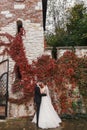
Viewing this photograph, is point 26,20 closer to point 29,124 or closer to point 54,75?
point 54,75

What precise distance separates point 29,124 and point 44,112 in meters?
0.70

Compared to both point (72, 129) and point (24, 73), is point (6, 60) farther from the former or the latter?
point (72, 129)

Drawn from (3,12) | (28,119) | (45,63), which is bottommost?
(28,119)

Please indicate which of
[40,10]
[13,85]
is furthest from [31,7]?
[13,85]

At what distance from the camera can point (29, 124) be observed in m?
10.8

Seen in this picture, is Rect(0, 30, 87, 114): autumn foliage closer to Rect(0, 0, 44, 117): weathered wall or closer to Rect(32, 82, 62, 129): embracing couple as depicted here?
Rect(0, 0, 44, 117): weathered wall

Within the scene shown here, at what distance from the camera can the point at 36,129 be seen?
32.9 feet

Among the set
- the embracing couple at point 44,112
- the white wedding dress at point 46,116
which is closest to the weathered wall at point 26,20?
the embracing couple at point 44,112

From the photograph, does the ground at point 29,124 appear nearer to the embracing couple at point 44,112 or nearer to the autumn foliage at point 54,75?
the embracing couple at point 44,112

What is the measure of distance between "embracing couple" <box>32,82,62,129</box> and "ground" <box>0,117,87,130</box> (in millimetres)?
235

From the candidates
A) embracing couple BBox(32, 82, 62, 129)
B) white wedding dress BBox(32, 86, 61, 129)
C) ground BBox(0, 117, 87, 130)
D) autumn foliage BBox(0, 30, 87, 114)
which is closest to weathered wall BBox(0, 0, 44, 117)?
autumn foliage BBox(0, 30, 87, 114)

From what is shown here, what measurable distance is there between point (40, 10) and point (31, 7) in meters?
0.39

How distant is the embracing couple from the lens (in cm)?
1034

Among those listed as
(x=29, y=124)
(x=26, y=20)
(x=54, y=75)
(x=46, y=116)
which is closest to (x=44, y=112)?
(x=46, y=116)
